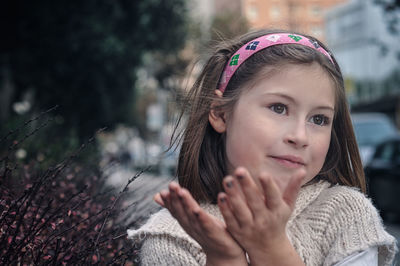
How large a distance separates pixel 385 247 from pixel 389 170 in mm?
8043

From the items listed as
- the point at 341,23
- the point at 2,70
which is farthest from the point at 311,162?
the point at 341,23

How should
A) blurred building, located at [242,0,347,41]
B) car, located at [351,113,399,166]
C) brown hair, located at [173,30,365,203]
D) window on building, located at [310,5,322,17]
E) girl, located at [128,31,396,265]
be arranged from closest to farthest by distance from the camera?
girl, located at [128,31,396,265] → brown hair, located at [173,30,365,203] → car, located at [351,113,399,166] → blurred building, located at [242,0,347,41] → window on building, located at [310,5,322,17]

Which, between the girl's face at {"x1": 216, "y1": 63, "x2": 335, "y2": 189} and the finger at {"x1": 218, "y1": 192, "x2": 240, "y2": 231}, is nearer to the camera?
the finger at {"x1": 218, "y1": 192, "x2": 240, "y2": 231}

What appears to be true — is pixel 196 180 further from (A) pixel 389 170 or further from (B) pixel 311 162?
(A) pixel 389 170

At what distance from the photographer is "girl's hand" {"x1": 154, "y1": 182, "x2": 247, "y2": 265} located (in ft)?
3.82

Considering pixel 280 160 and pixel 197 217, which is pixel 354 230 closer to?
pixel 280 160

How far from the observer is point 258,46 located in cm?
181

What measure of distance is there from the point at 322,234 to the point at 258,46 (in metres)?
0.62

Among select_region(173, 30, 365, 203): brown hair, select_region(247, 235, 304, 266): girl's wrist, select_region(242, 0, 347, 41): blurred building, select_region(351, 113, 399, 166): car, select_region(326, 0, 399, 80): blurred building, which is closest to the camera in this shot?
select_region(247, 235, 304, 266): girl's wrist

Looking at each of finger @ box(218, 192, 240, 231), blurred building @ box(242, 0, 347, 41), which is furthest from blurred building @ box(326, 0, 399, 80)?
finger @ box(218, 192, 240, 231)

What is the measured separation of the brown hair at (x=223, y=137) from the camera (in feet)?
5.65

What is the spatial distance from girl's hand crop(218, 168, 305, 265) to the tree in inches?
282

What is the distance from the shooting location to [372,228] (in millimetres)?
1564

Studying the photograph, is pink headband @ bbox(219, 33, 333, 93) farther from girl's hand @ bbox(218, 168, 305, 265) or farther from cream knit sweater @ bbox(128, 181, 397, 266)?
girl's hand @ bbox(218, 168, 305, 265)
